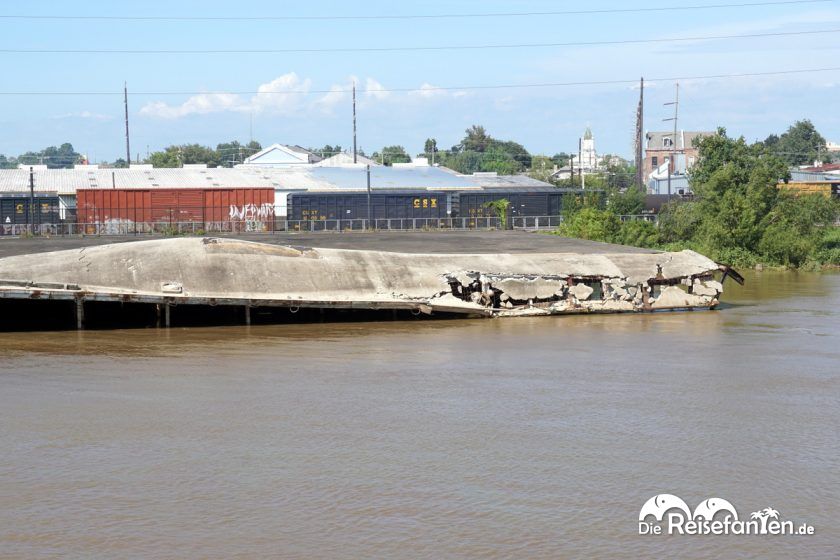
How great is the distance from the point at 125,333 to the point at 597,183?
264 ft

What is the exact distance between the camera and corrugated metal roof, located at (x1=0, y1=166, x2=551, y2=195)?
66.6 meters

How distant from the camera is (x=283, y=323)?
27547mm

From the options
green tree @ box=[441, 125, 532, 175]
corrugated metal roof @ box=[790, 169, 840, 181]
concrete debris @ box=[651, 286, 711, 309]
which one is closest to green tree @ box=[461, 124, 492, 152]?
green tree @ box=[441, 125, 532, 175]

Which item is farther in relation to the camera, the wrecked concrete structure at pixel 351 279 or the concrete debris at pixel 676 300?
the concrete debris at pixel 676 300

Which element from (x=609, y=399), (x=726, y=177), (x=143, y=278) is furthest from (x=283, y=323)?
(x=726, y=177)

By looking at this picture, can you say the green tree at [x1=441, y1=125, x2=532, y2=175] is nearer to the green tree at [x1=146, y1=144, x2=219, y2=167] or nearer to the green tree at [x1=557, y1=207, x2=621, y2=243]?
the green tree at [x1=146, y1=144, x2=219, y2=167]

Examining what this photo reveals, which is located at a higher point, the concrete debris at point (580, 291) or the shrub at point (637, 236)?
the shrub at point (637, 236)

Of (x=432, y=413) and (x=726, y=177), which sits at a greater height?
(x=726, y=177)

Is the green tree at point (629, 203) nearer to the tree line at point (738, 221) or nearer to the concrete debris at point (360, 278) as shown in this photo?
the tree line at point (738, 221)

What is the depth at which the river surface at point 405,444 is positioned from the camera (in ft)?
35.9

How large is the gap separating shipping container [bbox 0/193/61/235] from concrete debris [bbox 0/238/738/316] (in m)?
34.9

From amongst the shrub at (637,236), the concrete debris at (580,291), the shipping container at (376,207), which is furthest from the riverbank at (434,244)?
the shipping container at (376,207)

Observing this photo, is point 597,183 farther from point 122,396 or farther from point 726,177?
point 122,396

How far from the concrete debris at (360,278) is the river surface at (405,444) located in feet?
6.32
